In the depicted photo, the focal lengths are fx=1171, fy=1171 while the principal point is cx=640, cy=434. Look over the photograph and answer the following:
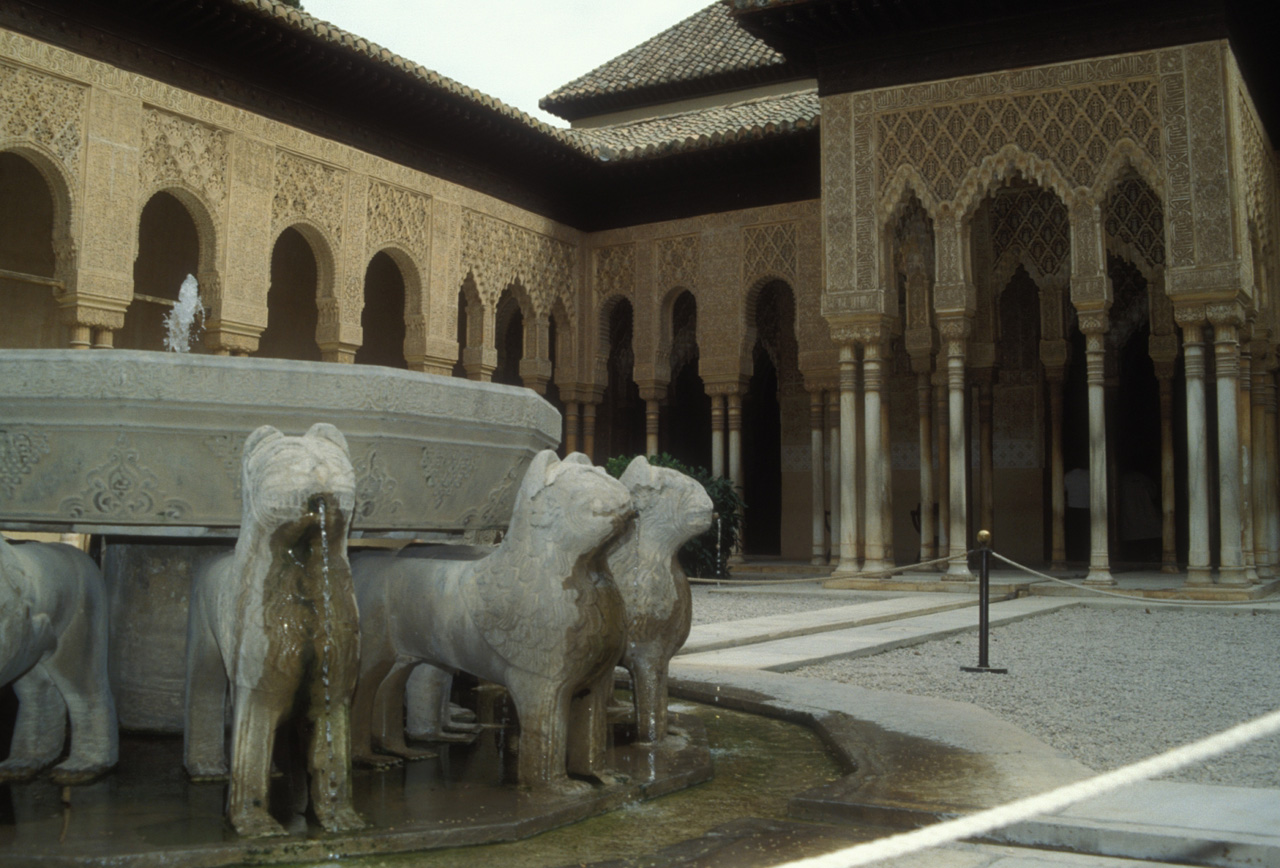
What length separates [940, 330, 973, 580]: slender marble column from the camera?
13258 millimetres

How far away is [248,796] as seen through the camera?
260cm

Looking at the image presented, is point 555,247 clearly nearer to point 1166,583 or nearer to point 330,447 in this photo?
point 1166,583

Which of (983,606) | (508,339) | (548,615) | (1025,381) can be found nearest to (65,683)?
(548,615)

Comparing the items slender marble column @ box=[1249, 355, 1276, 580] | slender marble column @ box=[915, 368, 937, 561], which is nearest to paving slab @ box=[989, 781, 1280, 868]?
slender marble column @ box=[915, 368, 937, 561]

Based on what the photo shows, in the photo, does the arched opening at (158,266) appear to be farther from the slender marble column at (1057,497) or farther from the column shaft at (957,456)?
the slender marble column at (1057,497)

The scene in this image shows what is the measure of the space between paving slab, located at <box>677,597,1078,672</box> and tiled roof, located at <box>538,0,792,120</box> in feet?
40.3

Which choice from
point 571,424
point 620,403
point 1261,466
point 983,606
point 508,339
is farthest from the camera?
point 508,339

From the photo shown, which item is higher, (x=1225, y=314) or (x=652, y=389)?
(x=1225, y=314)

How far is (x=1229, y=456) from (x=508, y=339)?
490 inches

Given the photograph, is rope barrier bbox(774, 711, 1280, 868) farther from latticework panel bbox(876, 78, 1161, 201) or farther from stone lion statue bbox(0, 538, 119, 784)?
latticework panel bbox(876, 78, 1161, 201)

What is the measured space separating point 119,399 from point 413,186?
1253cm

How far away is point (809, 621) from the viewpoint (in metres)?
9.07

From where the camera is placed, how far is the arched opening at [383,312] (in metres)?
→ 19.1

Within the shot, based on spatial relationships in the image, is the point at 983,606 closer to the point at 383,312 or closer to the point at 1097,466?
the point at 1097,466
